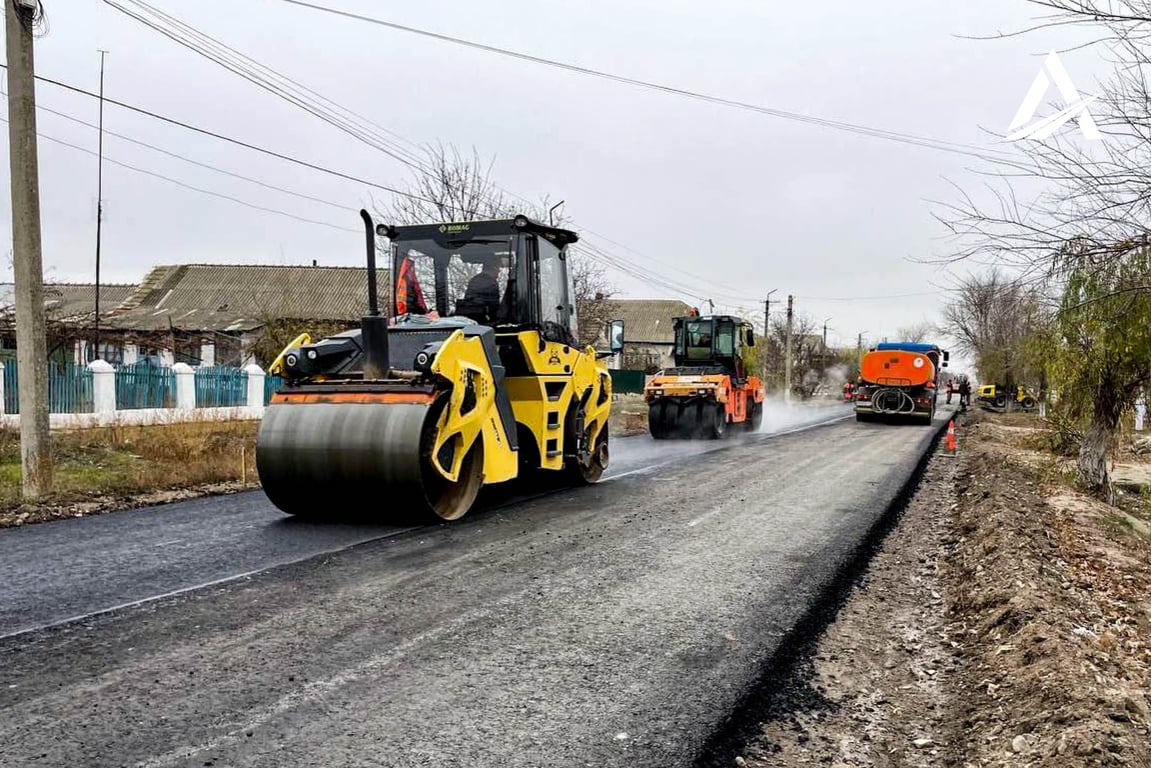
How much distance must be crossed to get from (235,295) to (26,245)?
36538 mm

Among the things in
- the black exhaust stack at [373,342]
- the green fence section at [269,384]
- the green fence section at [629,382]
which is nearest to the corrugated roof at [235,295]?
the green fence section at [269,384]

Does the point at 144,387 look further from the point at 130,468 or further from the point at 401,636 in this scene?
the point at 401,636

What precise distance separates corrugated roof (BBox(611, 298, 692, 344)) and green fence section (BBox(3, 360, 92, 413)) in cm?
4945

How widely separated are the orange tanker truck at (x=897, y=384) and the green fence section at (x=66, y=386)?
20.9 meters

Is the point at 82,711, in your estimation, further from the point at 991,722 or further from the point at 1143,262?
the point at 1143,262

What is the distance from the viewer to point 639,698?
4059mm

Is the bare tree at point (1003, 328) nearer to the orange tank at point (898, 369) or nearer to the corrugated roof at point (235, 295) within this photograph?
the orange tank at point (898, 369)

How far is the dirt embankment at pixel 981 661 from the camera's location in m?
3.64

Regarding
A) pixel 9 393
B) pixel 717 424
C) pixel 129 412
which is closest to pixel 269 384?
pixel 129 412

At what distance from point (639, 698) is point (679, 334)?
19.5 metres

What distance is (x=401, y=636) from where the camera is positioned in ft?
15.8

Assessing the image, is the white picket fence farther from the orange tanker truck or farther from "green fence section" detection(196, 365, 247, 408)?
the orange tanker truck

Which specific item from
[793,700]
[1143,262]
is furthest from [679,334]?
[793,700]

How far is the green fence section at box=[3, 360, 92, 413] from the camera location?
659 inches
